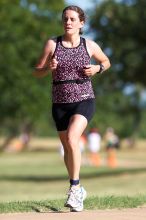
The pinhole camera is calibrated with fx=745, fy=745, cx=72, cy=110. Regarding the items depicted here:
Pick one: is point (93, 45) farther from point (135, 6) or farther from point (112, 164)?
point (112, 164)

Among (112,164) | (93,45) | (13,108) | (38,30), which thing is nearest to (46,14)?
(38,30)

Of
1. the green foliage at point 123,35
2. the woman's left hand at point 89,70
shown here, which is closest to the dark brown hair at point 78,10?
the woman's left hand at point 89,70

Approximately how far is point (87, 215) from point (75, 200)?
47 centimetres

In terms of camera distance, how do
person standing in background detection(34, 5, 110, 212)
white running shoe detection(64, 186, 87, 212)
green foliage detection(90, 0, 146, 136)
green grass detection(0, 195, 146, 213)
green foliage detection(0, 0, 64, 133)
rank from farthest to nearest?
green foliage detection(0, 0, 64, 133)
green foliage detection(90, 0, 146, 136)
green grass detection(0, 195, 146, 213)
person standing in background detection(34, 5, 110, 212)
white running shoe detection(64, 186, 87, 212)

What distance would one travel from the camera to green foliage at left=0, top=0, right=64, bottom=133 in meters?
51.7

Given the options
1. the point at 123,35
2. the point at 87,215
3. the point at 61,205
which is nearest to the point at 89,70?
the point at 87,215

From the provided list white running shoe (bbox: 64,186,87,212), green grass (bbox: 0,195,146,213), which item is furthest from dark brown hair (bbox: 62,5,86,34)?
green grass (bbox: 0,195,146,213)

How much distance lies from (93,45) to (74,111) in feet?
2.61

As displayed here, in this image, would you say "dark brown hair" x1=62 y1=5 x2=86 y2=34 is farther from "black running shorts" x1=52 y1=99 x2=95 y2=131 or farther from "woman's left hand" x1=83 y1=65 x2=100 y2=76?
"black running shorts" x1=52 y1=99 x2=95 y2=131

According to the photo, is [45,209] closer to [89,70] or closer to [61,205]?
[61,205]

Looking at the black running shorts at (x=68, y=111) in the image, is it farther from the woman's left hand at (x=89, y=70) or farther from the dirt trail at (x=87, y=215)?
the dirt trail at (x=87, y=215)

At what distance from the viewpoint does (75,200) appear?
816 cm

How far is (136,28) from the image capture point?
2752 cm

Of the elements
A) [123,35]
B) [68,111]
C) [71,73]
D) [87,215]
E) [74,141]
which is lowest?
[87,215]
